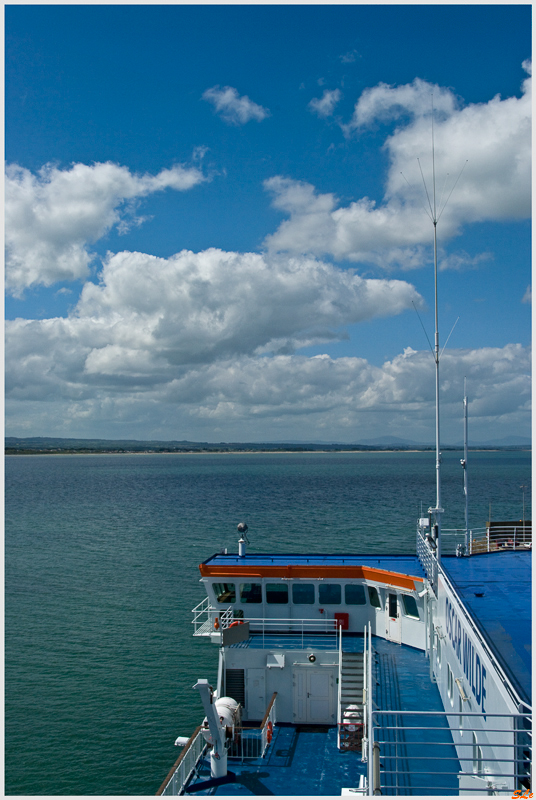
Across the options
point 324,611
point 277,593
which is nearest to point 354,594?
point 324,611

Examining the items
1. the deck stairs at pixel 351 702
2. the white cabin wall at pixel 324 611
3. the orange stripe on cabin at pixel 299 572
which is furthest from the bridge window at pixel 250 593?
the deck stairs at pixel 351 702

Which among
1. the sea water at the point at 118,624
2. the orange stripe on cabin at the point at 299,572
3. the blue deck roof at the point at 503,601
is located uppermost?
the blue deck roof at the point at 503,601

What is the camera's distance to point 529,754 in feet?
31.3

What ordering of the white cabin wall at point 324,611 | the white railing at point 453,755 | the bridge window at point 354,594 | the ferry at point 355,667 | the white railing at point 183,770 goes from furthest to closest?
the bridge window at point 354,594 < the white cabin wall at point 324,611 < the white railing at point 183,770 < the ferry at point 355,667 < the white railing at point 453,755

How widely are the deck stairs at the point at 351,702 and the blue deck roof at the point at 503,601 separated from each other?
5743 mm

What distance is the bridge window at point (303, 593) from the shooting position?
27844mm

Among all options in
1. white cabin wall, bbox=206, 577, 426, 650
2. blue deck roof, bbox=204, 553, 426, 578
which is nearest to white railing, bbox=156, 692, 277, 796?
white cabin wall, bbox=206, 577, 426, 650

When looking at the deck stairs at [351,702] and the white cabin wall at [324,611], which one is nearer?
the deck stairs at [351,702]

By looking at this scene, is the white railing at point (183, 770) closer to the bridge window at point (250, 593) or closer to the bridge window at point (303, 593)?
the bridge window at point (250, 593)

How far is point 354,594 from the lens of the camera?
27719mm

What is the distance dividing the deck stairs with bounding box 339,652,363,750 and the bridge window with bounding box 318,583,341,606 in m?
3.05

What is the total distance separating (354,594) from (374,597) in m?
0.93

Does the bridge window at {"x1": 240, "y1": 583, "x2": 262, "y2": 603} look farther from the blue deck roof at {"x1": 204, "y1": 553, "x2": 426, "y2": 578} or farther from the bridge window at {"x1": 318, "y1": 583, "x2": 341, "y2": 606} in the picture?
the bridge window at {"x1": 318, "y1": 583, "x2": 341, "y2": 606}

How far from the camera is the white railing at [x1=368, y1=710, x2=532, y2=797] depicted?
915 centimetres
